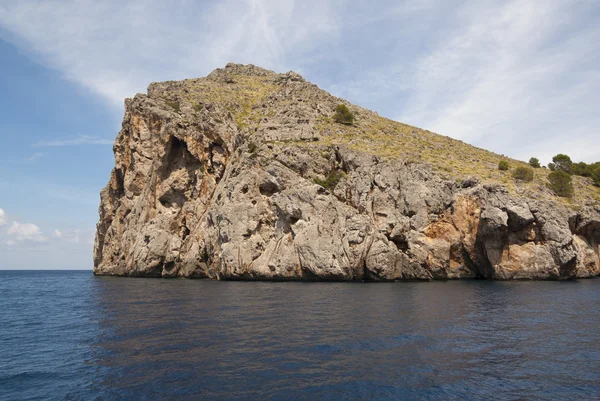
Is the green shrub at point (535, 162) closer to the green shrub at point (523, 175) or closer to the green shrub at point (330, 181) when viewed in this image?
the green shrub at point (523, 175)

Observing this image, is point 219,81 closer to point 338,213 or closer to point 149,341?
point 338,213

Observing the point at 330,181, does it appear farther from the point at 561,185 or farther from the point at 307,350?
the point at 307,350

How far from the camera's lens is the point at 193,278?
214 ft

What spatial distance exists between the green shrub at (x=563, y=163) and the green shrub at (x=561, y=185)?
1807 centimetres

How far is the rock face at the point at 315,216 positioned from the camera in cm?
5372

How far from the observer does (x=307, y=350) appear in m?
18.5

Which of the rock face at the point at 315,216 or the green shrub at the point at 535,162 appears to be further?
the green shrub at the point at 535,162

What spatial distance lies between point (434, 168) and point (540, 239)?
62.4ft

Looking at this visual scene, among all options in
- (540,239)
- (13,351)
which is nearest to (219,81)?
(540,239)

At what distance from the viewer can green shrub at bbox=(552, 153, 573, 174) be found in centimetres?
8212

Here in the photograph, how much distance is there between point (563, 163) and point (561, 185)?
21.0 metres

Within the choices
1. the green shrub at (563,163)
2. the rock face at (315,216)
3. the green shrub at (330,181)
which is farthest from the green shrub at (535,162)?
the green shrub at (330,181)

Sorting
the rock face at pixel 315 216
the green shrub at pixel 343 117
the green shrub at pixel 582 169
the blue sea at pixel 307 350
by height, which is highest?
the green shrub at pixel 343 117

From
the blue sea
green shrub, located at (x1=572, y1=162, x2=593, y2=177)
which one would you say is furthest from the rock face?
A: green shrub, located at (x1=572, y1=162, x2=593, y2=177)
